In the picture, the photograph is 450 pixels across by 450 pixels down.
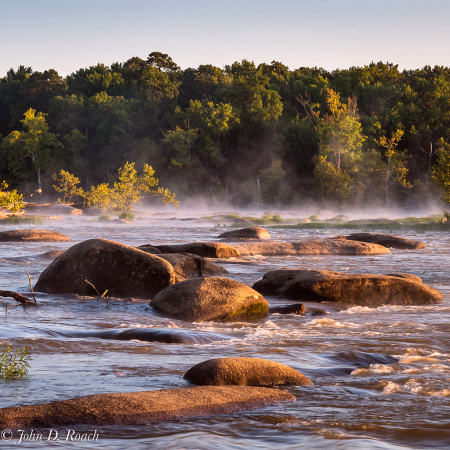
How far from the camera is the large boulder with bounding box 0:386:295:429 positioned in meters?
4.17

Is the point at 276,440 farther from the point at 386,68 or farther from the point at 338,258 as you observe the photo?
the point at 386,68

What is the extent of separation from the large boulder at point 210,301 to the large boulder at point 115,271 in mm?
1448

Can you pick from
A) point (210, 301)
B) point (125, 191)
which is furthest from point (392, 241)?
point (125, 191)

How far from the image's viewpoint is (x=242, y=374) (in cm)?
539

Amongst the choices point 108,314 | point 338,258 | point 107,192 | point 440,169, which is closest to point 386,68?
point 107,192

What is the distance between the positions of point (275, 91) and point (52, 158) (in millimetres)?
33009

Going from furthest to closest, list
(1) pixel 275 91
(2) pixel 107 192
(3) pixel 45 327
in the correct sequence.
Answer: (1) pixel 275 91 → (2) pixel 107 192 → (3) pixel 45 327

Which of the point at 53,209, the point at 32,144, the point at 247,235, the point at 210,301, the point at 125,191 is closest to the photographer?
the point at 210,301

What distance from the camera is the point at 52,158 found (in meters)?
86.7

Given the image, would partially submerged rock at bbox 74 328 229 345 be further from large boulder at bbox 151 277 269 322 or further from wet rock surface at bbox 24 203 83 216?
wet rock surface at bbox 24 203 83 216

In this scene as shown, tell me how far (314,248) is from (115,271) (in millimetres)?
10942

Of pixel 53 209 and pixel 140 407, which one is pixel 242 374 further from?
pixel 53 209
